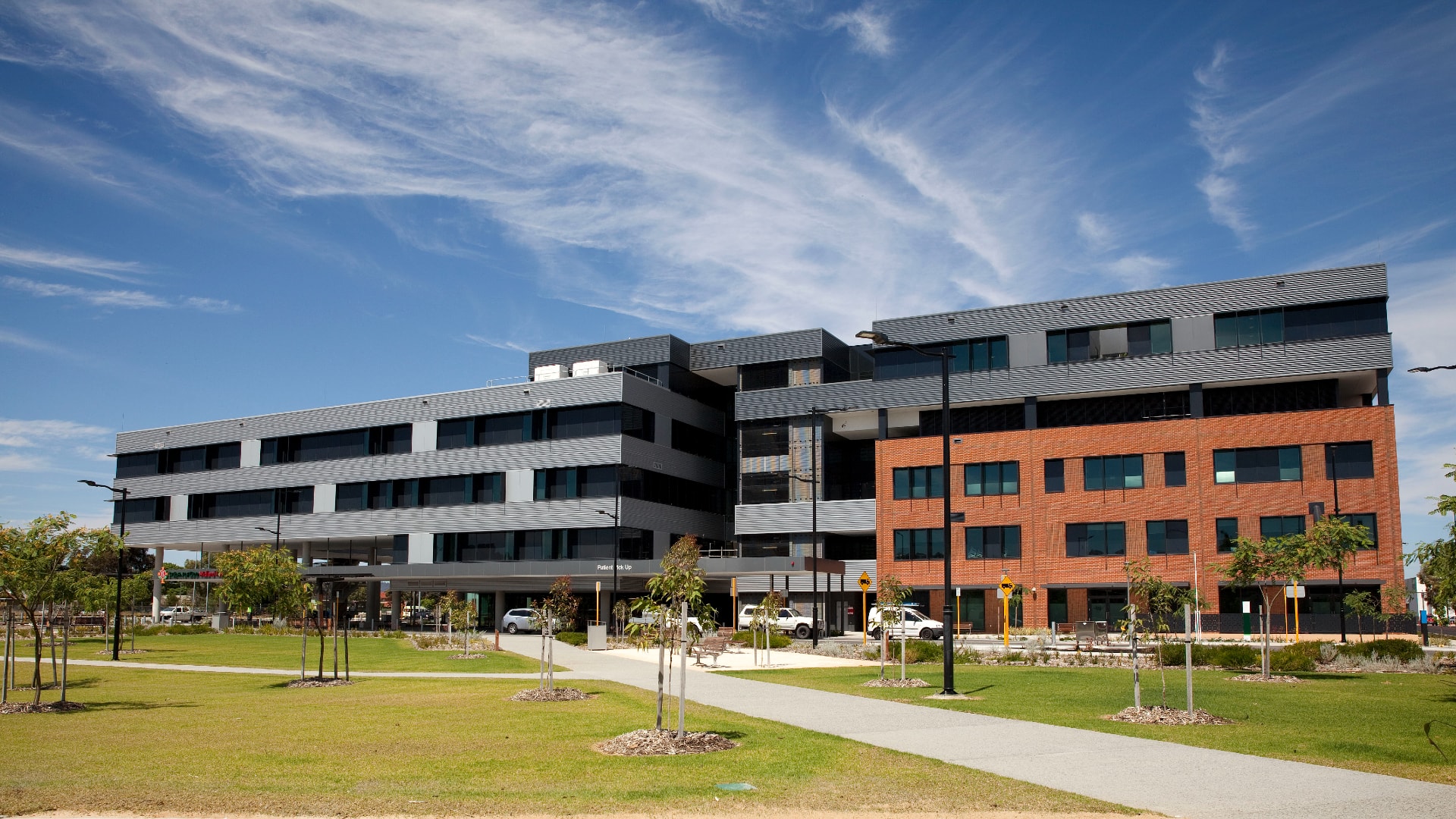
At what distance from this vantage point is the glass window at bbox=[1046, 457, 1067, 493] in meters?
63.2

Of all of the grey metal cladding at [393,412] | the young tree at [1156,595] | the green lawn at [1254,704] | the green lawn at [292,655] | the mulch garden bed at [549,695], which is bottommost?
the green lawn at [292,655]

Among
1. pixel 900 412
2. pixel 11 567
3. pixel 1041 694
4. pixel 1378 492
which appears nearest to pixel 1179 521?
→ pixel 1378 492

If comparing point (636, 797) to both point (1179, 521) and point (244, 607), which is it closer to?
point (244, 607)

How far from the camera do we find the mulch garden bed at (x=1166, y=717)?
1737cm

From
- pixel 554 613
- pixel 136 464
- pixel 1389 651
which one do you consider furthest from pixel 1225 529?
pixel 136 464

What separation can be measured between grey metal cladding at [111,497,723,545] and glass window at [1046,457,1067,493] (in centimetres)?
2575

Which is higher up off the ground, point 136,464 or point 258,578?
point 136,464

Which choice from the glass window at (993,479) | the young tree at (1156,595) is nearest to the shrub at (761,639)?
the glass window at (993,479)

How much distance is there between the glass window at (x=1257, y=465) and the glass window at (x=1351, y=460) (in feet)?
4.40

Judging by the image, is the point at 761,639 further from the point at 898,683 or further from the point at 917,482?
the point at 898,683

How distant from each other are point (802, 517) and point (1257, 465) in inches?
1092

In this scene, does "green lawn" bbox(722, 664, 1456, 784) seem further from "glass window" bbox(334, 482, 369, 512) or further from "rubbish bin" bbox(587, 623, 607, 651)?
"glass window" bbox(334, 482, 369, 512)

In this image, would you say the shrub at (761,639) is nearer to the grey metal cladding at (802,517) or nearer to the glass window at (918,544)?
the glass window at (918,544)

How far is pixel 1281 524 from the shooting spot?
2276 inches
